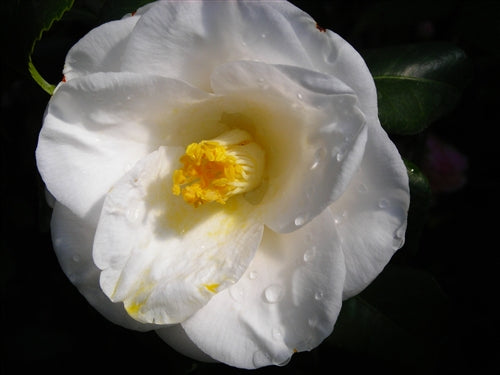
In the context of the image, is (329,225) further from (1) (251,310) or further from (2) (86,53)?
(2) (86,53)

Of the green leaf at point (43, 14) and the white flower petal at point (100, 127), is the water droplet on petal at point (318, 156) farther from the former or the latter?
the green leaf at point (43, 14)

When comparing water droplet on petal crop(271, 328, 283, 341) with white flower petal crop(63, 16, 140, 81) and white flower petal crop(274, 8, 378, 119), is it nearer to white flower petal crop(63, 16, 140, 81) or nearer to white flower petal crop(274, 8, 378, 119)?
white flower petal crop(274, 8, 378, 119)

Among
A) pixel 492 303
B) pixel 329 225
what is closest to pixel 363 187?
pixel 329 225

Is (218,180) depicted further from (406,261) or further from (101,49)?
(406,261)

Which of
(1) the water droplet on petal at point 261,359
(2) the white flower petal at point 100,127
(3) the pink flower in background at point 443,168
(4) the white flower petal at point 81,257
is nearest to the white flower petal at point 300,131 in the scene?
(2) the white flower petal at point 100,127

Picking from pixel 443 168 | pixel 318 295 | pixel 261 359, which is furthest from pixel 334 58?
pixel 443 168

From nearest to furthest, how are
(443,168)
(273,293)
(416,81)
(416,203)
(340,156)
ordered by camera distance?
(340,156), (273,293), (416,203), (416,81), (443,168)

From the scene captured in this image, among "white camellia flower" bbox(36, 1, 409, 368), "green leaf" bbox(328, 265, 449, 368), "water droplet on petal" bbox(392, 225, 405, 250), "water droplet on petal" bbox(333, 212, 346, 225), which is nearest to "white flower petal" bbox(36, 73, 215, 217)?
"white camellia flower" bbox(36, 1, 409, 368)
